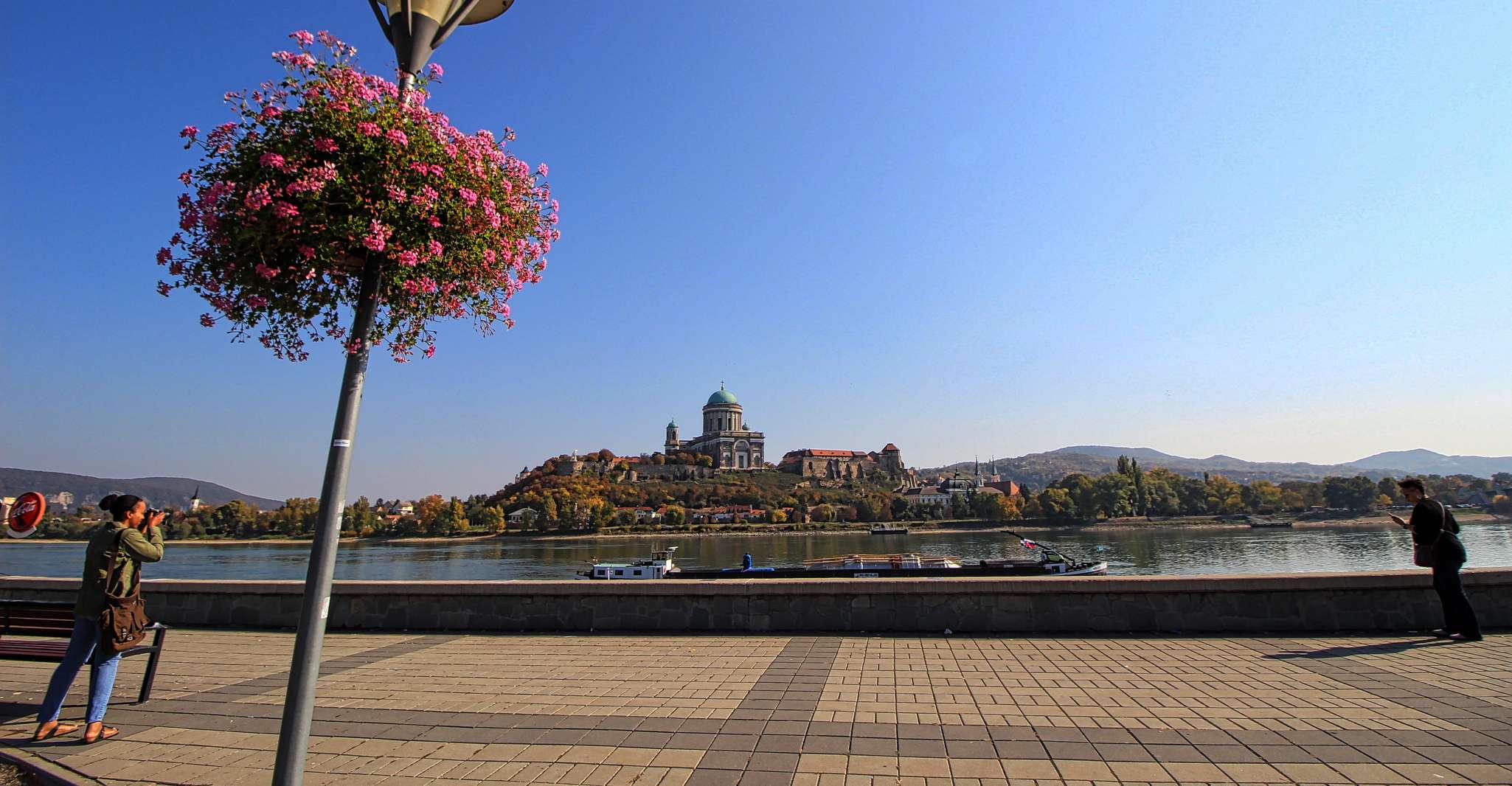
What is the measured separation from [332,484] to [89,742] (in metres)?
3.64

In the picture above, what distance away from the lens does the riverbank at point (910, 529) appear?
11019 cm

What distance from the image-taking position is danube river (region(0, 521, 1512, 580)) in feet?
160

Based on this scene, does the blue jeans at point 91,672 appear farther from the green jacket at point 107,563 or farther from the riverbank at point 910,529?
the riverbank at point 910,529

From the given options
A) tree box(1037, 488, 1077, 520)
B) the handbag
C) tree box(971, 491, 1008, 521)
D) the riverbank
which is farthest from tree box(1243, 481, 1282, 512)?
the handbag

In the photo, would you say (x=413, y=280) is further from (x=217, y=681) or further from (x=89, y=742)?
(x=217, y=681)

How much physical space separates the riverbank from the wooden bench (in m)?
107

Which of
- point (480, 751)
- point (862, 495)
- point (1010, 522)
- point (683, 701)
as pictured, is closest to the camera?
point (480, 751)

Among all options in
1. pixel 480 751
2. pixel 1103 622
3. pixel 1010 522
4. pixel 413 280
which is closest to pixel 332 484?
pixel 413 280

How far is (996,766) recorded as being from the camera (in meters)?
4.00

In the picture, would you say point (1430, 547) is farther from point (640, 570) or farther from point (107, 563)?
point (640, 570)

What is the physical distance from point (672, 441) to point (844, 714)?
19128cm

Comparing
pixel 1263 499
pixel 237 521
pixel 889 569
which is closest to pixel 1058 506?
pixel 1263 499

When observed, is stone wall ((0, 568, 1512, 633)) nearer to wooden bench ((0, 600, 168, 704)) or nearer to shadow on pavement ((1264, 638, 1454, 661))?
shadow on pavement ((1264, 638, 1454, 661))

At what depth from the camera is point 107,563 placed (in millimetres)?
5039
